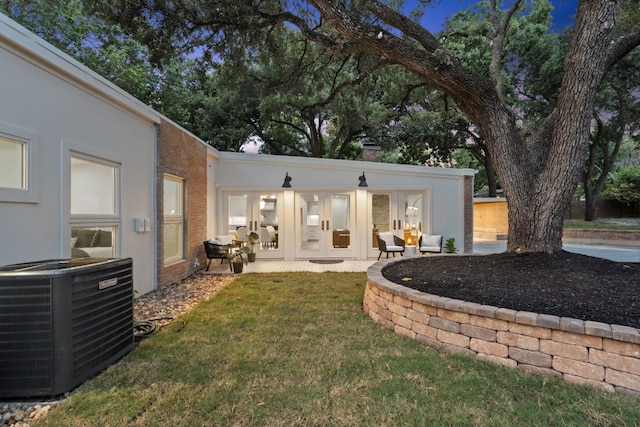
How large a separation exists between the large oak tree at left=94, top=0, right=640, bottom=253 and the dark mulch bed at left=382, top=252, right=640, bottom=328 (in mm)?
460

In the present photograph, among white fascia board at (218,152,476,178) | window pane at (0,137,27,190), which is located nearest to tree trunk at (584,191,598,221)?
white fascia board at (218,152,476,178)

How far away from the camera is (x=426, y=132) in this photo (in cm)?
1531

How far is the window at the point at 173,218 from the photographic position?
6.51 metres

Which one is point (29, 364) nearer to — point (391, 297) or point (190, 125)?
point (391, 297)

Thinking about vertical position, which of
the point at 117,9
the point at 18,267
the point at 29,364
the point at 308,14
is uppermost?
the point at 308,14

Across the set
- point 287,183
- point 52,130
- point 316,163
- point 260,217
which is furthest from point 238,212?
point 52,130

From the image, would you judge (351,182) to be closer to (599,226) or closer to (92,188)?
(92,188)

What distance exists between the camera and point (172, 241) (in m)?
6.81

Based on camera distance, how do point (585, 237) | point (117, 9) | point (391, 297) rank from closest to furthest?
point (391, 297) → point (117, 9) → point (585, 237)

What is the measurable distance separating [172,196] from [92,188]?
2.32 m

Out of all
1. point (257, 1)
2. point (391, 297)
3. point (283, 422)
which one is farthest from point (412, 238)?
point (283, 422)

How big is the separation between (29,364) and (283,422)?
1839 millimetres

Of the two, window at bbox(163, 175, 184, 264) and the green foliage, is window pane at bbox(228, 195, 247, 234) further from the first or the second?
the green foliage

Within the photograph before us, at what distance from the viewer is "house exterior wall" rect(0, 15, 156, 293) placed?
3.13 m
